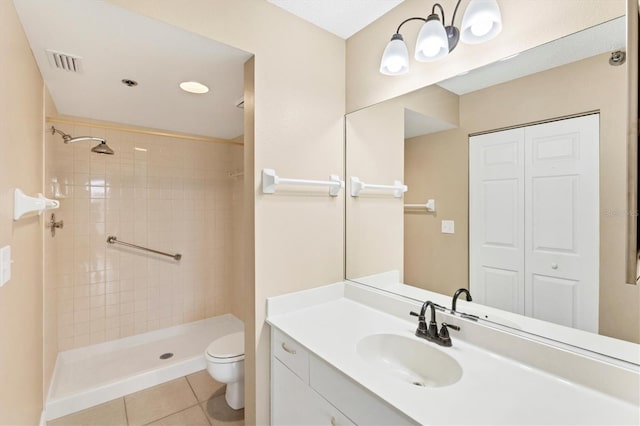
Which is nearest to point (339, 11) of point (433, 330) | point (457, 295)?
point (457, 295)

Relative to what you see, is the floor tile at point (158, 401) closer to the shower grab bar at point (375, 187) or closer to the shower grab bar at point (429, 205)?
the shower grab bar at point (375, 187)

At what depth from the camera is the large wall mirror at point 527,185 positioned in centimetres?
93

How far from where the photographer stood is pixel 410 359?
129cm

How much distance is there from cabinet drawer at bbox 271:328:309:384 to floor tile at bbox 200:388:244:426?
819mm

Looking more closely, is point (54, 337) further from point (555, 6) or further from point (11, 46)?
point (555, 6)

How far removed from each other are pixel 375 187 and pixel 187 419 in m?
1.98

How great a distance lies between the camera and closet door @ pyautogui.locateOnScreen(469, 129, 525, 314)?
45.4 inches

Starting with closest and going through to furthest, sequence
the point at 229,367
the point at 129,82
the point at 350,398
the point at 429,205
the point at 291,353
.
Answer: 1. the point at 350,398
2. the point at 291,353
3. the point at 429,205
4. the point at 129,82
5. the point at 229,367

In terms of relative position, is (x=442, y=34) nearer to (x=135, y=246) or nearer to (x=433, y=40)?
(x=433, y=40)

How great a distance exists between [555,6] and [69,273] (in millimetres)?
3622

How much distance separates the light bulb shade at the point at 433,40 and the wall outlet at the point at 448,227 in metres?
0.76

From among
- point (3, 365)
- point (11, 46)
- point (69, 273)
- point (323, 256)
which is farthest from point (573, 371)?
point (69, 273)

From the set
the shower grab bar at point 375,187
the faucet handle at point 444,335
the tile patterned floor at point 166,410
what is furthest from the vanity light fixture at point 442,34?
the tile patterned floor at point 166,410

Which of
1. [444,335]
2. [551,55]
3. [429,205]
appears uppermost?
[551,55]
